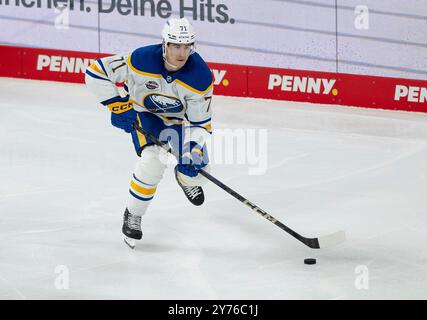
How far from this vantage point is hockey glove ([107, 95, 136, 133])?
595cm

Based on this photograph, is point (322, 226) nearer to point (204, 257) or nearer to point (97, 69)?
point (204, 257)

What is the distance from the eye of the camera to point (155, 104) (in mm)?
5992

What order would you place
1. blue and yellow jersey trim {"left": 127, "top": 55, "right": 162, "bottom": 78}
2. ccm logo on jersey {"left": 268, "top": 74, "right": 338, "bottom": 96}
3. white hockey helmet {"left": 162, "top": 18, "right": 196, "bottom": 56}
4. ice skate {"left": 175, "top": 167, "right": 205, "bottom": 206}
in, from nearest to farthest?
white hockey helmet {"left": 162, "top": 18, "right": 196, "bottom": 56}, blue and yellow jersey trim {"left": 127, "top": 55, "right": 162, "bottom": 78}, ice skate {"left": 175, "top": 167, "right": 205, "bottom": 206}, ccm logo on jersey {"left": 268, "top": 74, "right": 338, "bottom": 96}

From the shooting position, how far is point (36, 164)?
7.81 m

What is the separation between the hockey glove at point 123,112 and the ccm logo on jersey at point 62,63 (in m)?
4.42

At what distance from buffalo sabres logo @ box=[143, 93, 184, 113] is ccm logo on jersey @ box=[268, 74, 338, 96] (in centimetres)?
383

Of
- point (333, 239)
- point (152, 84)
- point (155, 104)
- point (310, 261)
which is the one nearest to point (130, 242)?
point (155, 104)

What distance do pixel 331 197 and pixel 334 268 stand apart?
4.72ft
